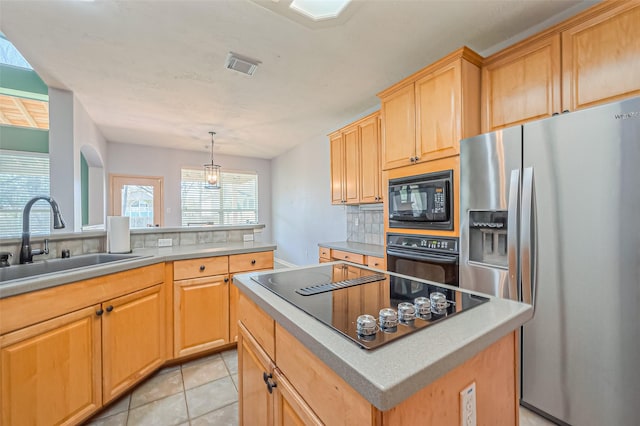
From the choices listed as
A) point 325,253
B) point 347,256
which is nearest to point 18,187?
point 325,253

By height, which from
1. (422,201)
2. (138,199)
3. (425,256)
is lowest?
(425,256)

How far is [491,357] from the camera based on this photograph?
2.47 feet

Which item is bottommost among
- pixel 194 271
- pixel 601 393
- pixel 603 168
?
pixel 601 393

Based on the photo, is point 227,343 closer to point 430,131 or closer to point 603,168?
point 430,131

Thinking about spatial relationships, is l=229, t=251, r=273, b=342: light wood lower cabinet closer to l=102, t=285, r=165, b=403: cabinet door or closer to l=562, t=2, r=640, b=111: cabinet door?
l=102, t=285, r=165, b=403: cabinet door

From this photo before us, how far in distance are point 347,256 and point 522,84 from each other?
2118 mm

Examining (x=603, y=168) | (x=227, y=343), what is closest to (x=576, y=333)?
(x=603, y=168)

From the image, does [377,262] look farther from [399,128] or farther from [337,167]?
[337,167]

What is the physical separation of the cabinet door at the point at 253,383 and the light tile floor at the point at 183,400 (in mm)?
643

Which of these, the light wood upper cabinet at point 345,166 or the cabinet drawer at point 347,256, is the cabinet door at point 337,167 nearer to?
the light wood upper cabinet at point 345,166

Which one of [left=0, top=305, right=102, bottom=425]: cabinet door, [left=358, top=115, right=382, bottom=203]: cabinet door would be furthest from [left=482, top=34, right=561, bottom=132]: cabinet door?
[left=0, top=305, right=102, bottom=425]: cabinet door

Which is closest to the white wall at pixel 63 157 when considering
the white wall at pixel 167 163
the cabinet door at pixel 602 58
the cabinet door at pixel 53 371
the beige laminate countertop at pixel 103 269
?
the beige laminate countertop at pixel 103 269

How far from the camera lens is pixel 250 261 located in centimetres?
246

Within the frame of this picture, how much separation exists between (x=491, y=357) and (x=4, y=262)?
97.0 inches
